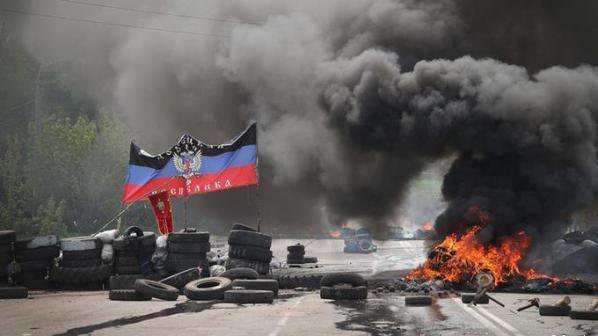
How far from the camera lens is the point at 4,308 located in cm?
1495

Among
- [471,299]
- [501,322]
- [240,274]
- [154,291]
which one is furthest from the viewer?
[240,274]

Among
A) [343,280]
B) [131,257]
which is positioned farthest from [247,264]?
[343,280]

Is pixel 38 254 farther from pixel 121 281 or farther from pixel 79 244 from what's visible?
pixel 121 281

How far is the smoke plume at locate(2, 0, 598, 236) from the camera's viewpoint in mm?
21400

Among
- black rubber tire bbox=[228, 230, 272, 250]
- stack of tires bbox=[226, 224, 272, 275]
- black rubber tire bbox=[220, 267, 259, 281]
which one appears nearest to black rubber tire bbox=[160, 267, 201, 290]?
black rubber tire bbox=[220, 267, 259, 281]

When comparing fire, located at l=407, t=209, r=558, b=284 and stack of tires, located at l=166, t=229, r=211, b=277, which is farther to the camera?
stack of tires, located at l=166, t=229, r=211, b=277

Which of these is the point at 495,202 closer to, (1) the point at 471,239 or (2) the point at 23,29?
(1) the point at 471,239

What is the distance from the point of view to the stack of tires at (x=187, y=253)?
2022 cm

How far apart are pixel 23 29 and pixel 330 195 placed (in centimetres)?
3941

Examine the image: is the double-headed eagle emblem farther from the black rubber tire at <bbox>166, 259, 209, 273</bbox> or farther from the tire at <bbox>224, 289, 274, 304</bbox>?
the tire at <bbox>224, 289, 274, 304</bbox>

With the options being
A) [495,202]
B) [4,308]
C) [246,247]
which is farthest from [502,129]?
[4,308]

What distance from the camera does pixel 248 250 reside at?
2023 cm

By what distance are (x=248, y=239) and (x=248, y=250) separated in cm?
32

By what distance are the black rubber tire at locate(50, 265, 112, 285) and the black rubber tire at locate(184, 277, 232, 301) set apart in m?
4.61
